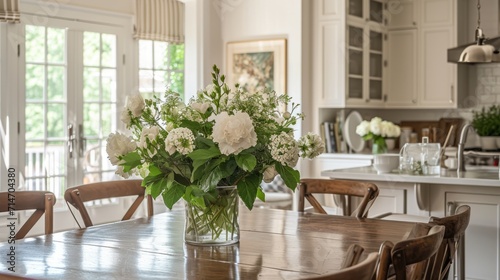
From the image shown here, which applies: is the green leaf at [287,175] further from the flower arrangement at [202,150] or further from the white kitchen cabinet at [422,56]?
the white kitchen cabinet at [422,56]

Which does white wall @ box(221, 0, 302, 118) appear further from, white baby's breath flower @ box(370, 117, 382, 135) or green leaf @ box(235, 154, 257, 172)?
green leaf @ box(235, 154, 257, 172)

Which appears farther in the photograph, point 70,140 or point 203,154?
point 70,140

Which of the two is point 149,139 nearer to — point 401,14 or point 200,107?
point 200,107

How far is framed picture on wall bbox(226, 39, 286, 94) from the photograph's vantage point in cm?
632

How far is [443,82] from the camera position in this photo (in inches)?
265

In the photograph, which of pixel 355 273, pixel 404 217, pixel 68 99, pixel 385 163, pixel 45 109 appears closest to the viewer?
pixel 355 273

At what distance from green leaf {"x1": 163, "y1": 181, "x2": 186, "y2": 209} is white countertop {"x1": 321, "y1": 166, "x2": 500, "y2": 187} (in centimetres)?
210

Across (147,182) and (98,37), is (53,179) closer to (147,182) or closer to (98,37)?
(98,37)

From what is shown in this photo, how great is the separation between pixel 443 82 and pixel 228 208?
16.3 feet

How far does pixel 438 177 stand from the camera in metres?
3.88

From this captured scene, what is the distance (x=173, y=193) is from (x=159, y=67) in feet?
14.0

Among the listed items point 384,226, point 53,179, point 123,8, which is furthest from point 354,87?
point 384,226

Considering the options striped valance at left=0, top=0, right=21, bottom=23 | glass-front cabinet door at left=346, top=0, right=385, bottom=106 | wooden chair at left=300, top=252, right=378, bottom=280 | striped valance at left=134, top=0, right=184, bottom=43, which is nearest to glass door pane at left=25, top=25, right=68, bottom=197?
striped valance at left=0, top=0, right=21, bottom=23

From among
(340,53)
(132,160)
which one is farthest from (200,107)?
(340,53)
